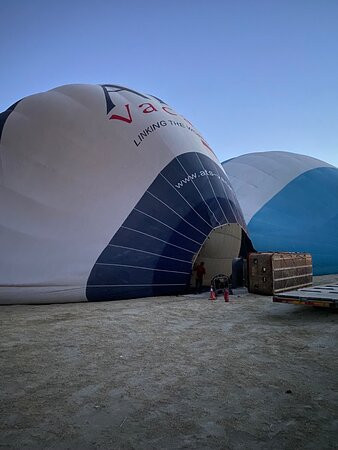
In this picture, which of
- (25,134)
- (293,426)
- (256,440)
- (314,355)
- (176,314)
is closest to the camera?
(256,440)

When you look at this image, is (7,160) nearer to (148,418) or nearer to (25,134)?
(25,134)

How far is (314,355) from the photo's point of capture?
471cm

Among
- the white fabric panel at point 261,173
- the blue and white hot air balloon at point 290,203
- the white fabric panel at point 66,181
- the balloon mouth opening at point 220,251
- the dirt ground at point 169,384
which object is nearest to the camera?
the dirt ground at point 169,384

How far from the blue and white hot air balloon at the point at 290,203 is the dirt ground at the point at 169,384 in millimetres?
11070

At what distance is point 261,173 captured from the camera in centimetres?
2078

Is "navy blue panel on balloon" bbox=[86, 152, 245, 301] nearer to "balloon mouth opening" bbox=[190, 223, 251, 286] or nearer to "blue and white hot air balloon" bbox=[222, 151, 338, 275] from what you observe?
"balloon mouth opening" bbox=[190, 223, 251, 286]

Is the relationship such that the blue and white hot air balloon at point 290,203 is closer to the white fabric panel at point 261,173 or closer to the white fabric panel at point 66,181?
the white fabric panel at point 261,173

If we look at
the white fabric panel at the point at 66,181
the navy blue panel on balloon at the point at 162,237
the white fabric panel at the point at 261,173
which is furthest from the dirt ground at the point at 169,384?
the white fabric panel at the point at 261,173

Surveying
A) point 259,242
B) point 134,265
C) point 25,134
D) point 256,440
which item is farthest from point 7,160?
point 259,242

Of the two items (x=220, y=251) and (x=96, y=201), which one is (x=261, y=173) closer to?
(x=220, y=251)

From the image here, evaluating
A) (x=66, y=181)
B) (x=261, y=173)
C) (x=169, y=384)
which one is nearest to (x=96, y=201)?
(x=66, y=181)

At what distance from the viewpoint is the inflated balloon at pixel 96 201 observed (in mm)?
9602

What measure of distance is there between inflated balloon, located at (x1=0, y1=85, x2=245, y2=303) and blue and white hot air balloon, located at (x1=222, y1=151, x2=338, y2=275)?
21.9 feet

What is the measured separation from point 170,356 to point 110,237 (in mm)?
5553
